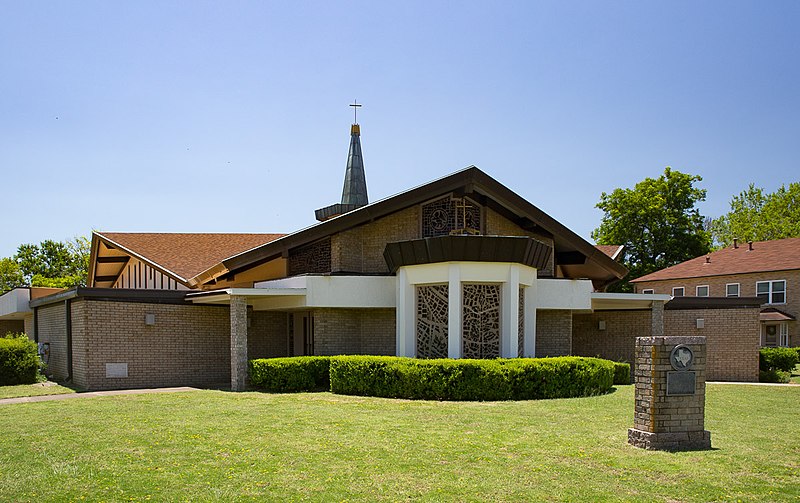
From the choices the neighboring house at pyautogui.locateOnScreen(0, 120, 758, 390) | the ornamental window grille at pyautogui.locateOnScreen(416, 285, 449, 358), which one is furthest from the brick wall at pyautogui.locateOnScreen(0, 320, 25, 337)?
the ornamental window grille at pyautogui.locateOnScreen(416, 285, 449, 358)

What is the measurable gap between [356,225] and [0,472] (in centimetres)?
1285

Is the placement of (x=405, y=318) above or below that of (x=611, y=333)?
above

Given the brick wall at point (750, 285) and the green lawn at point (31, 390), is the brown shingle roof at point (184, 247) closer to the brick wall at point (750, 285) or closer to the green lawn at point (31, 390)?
the green lawn at point (31, 390)

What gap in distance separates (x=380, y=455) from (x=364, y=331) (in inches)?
441

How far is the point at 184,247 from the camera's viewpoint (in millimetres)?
26703

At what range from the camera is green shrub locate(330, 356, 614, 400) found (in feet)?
50.0

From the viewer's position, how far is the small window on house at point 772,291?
3631 cm

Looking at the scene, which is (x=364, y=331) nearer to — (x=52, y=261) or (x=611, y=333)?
(x=611, y=333)

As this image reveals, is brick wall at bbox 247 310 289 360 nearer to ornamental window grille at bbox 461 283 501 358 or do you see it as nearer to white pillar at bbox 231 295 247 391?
white pillar at bbox 231 295 247 391

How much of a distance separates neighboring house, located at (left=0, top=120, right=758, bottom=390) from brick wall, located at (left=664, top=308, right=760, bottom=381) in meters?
0.06

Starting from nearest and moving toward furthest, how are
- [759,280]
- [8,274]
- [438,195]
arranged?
[438,195], [759,280], [8,274]

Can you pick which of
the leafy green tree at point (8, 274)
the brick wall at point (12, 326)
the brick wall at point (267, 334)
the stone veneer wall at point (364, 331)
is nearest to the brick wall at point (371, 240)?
the stone veneer wall at point (364, 331)

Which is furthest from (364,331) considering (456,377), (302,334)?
(456,377)

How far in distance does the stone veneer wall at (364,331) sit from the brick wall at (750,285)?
2520cm
